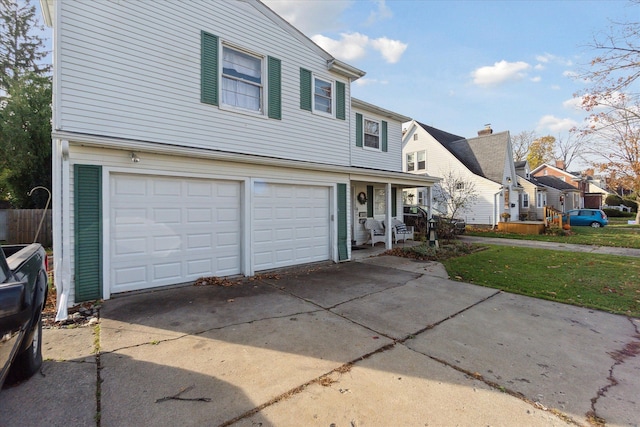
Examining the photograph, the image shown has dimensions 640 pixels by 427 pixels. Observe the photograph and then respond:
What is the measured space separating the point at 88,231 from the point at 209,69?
13.6 ft

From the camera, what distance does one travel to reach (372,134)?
1080cm

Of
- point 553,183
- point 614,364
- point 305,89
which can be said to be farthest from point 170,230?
point 553,183

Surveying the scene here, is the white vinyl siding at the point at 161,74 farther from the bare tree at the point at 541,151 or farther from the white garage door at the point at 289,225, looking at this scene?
the bare tree at the point at 541,151

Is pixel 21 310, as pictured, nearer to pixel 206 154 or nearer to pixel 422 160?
pixel 206 154

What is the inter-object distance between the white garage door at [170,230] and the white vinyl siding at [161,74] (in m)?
1.03

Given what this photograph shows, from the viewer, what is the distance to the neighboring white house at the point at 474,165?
18.7 meters

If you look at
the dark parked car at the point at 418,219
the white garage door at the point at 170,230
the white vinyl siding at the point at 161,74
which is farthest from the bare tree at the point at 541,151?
the white garage door at the point at 170,230

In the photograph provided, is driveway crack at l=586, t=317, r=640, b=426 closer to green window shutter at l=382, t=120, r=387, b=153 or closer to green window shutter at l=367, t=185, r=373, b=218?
green window shutter at l=367, t=185, r=373, b=218

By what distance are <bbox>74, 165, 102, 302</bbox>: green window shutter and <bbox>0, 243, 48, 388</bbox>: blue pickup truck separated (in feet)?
4.16

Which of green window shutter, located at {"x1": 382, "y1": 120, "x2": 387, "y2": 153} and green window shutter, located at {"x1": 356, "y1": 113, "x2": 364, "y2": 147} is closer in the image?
green window shutter, located at {"x1": 356, "y1": 113, "x2": 364, "y2": 147}

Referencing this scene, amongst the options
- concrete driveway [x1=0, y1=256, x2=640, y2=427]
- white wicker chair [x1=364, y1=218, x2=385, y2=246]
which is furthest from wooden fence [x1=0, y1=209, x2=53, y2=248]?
white wicker chair [x1=364, y1=218, x2=385, y2=246]

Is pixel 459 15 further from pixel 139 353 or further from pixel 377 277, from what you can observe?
pixel 139 353

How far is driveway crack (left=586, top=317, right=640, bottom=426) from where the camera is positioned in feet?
7.66

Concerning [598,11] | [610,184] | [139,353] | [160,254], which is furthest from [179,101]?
[610,184]
